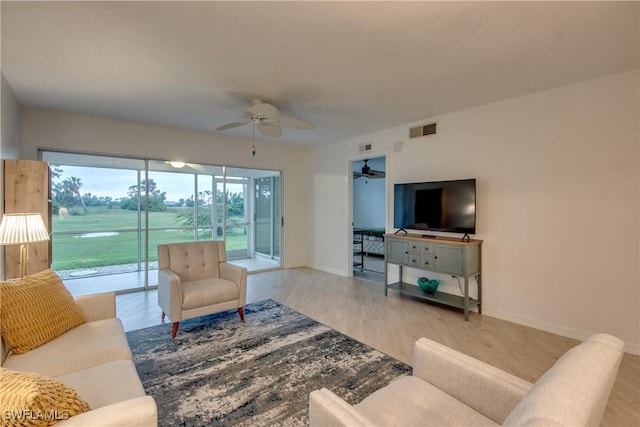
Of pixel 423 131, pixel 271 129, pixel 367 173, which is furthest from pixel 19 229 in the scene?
pixel 367 173

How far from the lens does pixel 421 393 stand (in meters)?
1.35

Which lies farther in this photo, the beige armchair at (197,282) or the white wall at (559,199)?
the beige armchair at (197,282)

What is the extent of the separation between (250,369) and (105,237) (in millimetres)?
3695

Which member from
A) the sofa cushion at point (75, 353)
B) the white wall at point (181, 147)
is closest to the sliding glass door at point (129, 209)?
the white wall at point (181, 147)

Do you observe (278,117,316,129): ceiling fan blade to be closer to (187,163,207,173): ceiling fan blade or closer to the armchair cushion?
the armchair cushion

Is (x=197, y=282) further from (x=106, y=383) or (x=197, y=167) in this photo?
(x=197, y=167)

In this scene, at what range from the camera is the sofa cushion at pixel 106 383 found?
1317mm

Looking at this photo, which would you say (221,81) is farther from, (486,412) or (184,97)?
(486,412)

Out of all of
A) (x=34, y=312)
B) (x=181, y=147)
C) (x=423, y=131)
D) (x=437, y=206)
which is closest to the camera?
(x=34, y=312)

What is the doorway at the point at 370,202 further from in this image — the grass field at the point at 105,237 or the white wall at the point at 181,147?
the grass field at the point at 105,237

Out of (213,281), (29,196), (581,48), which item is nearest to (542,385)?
(581,48)

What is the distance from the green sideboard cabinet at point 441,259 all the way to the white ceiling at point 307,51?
1.71 meters

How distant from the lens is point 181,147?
4820mm

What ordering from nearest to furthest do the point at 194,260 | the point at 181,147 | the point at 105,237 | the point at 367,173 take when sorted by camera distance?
the point at 194,260
the point at 105,237
the point at 181,147
the point at 367,173
